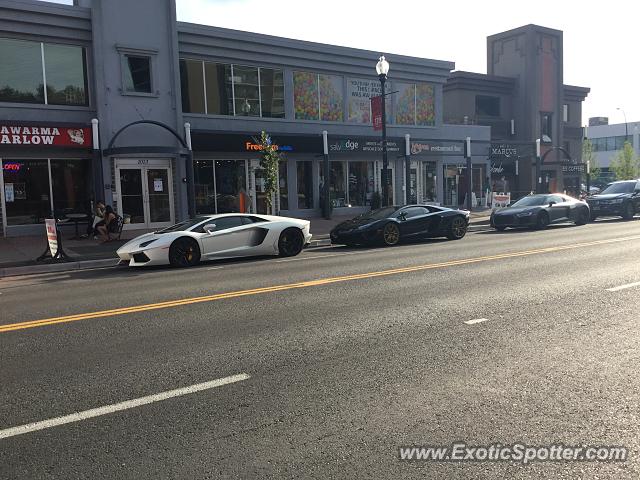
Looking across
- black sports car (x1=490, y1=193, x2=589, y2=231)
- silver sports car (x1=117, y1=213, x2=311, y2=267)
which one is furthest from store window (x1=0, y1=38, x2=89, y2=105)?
black sports car (x1=490, y1=193, x2=589, y2=231)

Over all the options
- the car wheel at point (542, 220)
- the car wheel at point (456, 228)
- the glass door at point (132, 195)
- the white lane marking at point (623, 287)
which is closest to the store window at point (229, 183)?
the glass door at point (132, 195)

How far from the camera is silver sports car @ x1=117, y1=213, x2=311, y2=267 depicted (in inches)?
494

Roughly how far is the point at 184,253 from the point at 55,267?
3.30 m

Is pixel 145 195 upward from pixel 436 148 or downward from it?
downward

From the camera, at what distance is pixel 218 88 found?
22969 mm

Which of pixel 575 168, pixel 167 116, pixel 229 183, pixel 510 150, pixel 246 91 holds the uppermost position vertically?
pixel 246 91

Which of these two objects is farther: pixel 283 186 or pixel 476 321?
pixel 283 186

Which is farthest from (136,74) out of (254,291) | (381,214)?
(254,291)

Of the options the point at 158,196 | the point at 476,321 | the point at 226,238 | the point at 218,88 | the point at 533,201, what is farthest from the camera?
Result: the point at 218,88

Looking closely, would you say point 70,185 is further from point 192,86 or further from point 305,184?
point 305,184

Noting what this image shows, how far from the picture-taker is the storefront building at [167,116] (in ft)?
62.6

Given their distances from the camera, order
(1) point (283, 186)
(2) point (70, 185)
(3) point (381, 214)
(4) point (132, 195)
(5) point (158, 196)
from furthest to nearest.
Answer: (1) point (283, 186), (5) point (158, 196), (4) point (132, 195), (2) point (70, 185), (3) point (381, 214)

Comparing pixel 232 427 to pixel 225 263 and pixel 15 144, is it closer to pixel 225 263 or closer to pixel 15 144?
pixel 225 263

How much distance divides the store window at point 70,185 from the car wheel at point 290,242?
9857 mm
